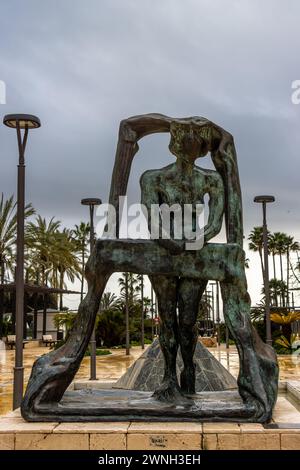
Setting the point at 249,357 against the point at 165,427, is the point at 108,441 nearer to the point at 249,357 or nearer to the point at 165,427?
the point at 165,427

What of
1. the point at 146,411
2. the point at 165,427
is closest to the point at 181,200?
the point at 146,411

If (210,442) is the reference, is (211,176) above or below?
above

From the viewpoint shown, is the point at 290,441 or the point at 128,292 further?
the point at 128,292

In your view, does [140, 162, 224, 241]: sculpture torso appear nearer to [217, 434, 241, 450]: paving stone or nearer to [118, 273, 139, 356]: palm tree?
[217, 434, 241, 450]: paving stone

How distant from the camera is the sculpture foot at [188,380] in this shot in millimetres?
5988

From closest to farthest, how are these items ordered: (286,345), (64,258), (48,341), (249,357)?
(249,357), (286,345), (48,341), (64,258)

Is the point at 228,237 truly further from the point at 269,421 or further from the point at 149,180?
the point at 269,421

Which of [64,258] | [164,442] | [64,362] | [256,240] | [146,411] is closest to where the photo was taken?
[164,442]

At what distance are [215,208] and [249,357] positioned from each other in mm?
1480

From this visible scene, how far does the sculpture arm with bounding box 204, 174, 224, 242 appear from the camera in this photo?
5.66 metres

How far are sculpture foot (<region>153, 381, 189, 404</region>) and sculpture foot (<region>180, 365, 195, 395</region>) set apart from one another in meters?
0.36

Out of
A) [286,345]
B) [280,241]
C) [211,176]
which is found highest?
[280,241]

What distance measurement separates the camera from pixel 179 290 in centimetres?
585

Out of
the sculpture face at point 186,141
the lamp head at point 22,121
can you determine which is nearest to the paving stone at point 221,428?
the sculpture face at point 186,141
